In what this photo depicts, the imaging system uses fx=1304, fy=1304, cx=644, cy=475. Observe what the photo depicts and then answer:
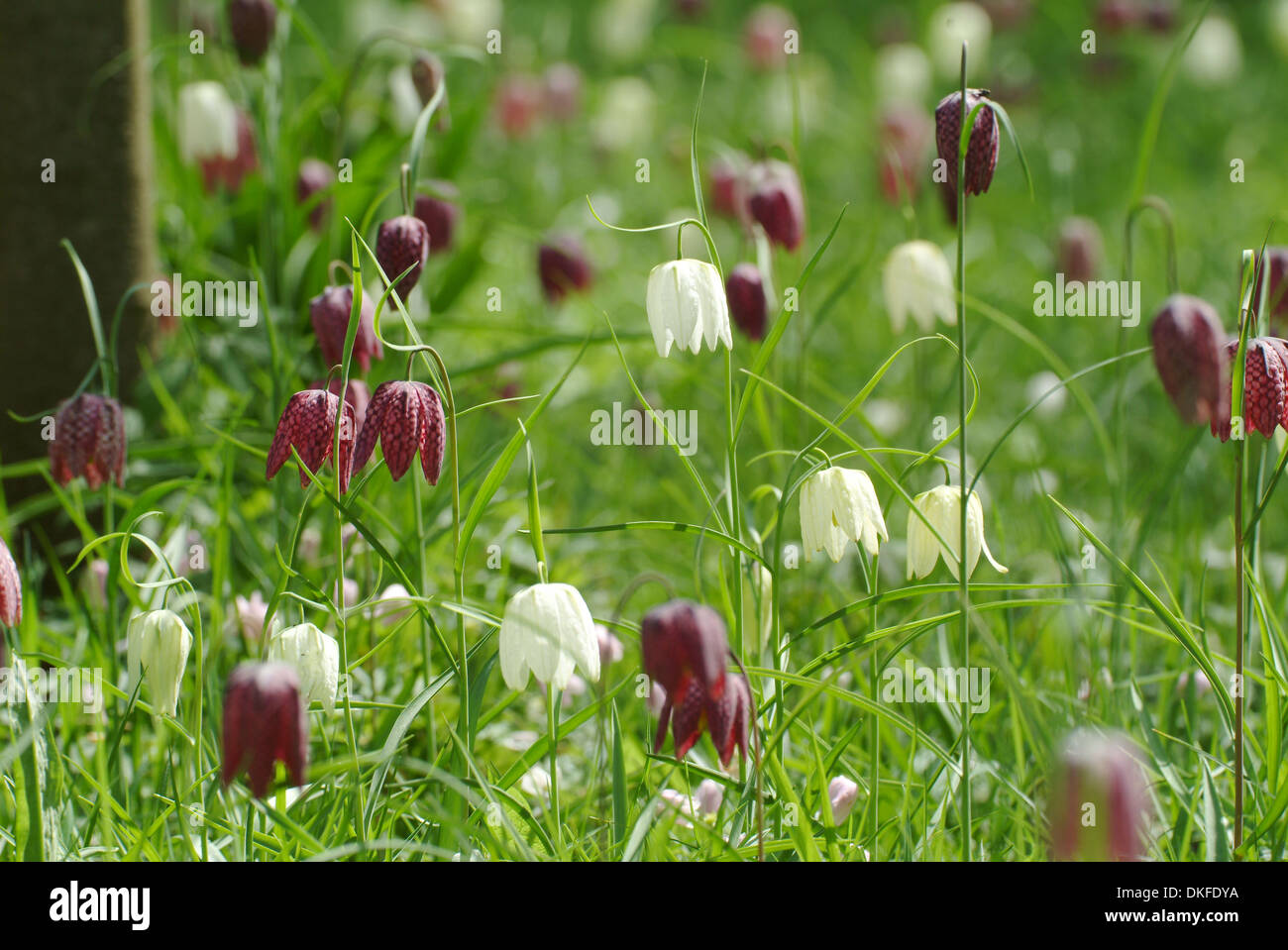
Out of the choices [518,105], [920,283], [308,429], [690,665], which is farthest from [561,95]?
[690,665]

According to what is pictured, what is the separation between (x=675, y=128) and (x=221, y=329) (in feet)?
8.71

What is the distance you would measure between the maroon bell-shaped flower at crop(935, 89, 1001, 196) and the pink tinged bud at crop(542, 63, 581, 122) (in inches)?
120

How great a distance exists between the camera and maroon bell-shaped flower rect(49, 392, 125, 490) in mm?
1508

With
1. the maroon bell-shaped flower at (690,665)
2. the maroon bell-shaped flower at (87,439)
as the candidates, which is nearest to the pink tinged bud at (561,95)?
the maroon bell-shaped flower at (87,439)

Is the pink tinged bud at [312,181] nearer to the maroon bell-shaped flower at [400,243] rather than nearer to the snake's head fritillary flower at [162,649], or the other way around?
the maroon bell-shaped flower at [400,243]

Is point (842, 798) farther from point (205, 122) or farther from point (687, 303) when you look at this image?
point (205, 122)

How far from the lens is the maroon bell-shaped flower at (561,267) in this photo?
2.46 metres

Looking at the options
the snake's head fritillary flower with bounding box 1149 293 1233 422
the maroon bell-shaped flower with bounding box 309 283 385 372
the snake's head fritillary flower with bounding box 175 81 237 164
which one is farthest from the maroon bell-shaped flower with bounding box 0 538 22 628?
the snake's head fritillary flower with bounding box 175 81 237 164

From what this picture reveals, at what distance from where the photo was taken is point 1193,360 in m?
1.26

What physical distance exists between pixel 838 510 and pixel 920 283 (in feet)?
2.77

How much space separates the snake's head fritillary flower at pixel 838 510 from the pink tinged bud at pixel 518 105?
10.6ft

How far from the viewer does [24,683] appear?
1.23m

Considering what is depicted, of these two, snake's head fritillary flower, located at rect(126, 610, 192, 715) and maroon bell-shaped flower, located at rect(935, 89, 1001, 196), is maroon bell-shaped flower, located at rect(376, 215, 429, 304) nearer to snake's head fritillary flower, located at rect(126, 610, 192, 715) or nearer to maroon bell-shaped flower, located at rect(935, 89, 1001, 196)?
snake's head fritillary flower, located at rect(126, 610, 192, 715)

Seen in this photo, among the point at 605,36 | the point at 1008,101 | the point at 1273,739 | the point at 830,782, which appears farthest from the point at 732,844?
the point at 605,36
